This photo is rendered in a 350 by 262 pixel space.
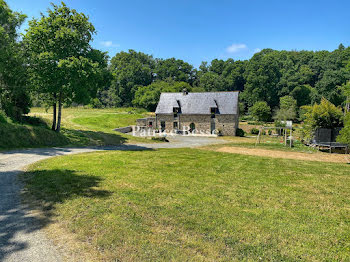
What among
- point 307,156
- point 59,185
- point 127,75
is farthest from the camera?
point 127,75

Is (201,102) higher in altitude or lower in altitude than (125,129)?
higher

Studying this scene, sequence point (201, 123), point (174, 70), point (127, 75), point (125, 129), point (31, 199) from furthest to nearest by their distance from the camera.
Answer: point (174, 70) → point (127, 75) → point (201, 123) → point (125, 129) → point (31, 199)

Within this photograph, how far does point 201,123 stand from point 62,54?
2428 centimetres

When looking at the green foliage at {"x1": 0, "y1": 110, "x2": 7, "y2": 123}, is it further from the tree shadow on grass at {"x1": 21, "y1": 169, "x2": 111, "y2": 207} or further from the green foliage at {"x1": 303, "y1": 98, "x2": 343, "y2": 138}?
the green foliage at {"x1": 303, "y1": 98, "x2": 343, "y2": 138}

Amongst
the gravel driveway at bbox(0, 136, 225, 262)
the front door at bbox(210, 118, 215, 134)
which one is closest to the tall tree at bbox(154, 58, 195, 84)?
the front door at bbox(210, 118, 215, 134)

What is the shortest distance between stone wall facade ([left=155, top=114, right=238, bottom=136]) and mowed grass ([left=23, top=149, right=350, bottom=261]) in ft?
86.6

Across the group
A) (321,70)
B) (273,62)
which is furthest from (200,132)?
(321,70)

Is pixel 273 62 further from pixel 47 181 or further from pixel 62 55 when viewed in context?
pixel 47 181

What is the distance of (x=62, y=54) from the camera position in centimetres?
1886

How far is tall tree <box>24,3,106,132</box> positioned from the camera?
17.9 meters

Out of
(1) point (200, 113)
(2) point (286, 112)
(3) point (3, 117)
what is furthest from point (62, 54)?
(2) point (286, 112)

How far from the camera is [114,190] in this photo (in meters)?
7.33

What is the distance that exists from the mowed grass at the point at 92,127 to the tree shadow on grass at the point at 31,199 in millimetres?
11753

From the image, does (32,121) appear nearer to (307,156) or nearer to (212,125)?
(212,125)
